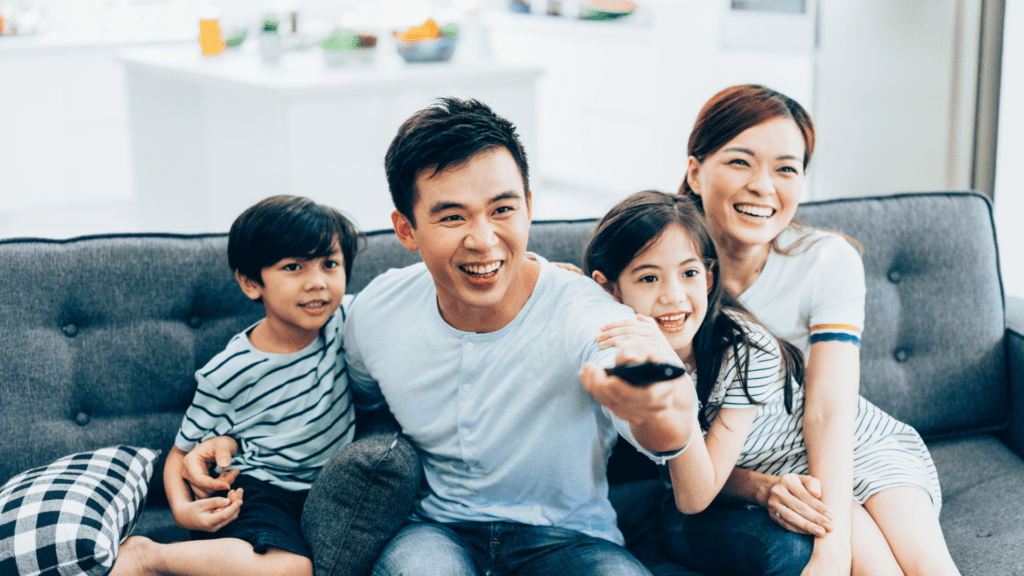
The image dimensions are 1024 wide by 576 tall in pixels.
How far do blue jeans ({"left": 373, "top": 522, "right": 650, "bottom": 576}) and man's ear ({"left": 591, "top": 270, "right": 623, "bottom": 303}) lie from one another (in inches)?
15.1

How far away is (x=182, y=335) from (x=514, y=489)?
710 mm

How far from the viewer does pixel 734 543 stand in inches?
55.7

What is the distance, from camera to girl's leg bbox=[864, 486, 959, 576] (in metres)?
1.38

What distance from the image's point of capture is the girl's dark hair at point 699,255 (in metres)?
1.41

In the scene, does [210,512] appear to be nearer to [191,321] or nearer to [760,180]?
[191,321]

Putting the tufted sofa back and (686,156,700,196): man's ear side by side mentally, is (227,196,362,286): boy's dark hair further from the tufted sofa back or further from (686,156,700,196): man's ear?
(686,156,700,196): man's ear

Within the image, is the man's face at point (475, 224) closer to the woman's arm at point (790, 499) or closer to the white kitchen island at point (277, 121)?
the woman's arm at point (790, 499)

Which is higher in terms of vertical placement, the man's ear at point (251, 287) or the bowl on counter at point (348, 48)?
the bowl on counter at point (348, 48)

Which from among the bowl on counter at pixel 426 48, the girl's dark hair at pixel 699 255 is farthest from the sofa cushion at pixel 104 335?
the bowl on counter at pixel 426 48

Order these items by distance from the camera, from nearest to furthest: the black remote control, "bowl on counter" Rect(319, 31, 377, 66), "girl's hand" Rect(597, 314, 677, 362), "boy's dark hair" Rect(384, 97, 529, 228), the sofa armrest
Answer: the black remote control → "girl's hand" Rect(597, 314, 677, 362) → "boy's dark hair" Rect(384, 97, 529, 228) → the sofa armrest → "bowl on counter" Rect(319, 31, 377, 66)

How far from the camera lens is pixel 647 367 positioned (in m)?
1.04

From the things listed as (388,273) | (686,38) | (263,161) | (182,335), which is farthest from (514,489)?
(686,38)

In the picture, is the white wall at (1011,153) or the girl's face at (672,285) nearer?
the girl's face at (672,285)

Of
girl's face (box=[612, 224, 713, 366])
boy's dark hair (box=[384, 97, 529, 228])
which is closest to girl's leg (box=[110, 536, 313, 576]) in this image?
boy's dark hair (box=[384, 97, 529, 228])
